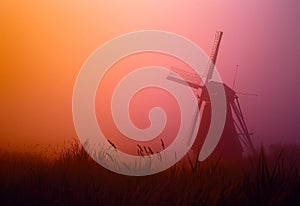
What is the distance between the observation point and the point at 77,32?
1650mm

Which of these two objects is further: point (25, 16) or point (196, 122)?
point (25, 16)

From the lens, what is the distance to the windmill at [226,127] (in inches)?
61.1

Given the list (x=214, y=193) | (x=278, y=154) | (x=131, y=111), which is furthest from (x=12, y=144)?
(x=278, y=154)

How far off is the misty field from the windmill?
39mm

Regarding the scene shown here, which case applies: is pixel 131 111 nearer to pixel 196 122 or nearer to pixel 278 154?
pixel 196 122

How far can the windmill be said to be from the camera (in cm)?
155

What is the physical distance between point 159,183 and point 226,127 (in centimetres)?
33

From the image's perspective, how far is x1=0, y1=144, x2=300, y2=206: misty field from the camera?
151 centimetres

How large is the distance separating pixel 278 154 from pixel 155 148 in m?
0.46

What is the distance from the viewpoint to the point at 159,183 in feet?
5.04

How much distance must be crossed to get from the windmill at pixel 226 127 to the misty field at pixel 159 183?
39mm

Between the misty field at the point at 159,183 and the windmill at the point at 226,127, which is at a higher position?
the windmill at the point at 226,127

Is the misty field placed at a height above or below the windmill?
below

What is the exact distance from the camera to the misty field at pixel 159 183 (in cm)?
151
